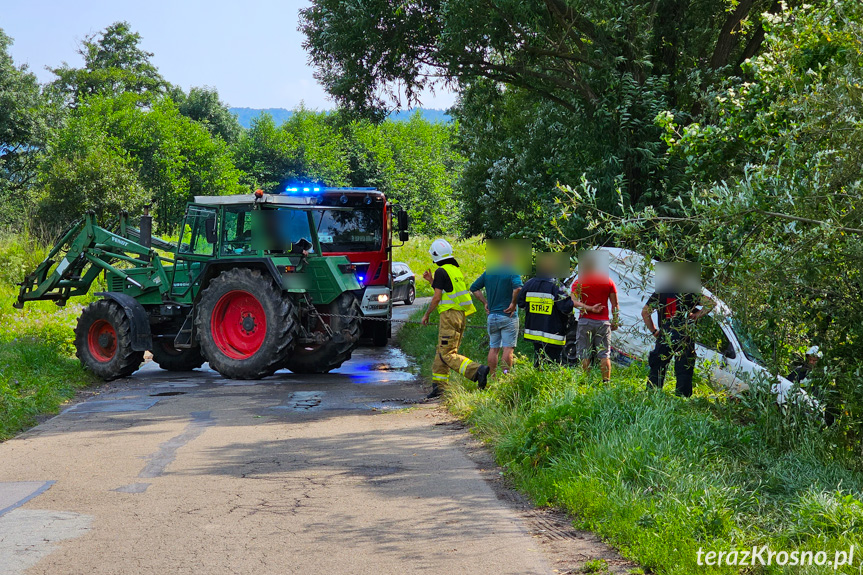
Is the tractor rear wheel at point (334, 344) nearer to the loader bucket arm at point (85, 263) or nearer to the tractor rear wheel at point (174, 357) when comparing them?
the tractor rear wheel at point (174, 357)

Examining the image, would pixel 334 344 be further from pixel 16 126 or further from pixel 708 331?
pixel 16 126

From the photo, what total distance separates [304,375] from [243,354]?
1.19 metres

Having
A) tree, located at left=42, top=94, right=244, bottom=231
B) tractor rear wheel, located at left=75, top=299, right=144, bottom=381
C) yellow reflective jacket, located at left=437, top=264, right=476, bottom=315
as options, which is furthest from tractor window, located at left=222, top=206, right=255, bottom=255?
tree, located at left=42, top=94, right=244, bottom=231

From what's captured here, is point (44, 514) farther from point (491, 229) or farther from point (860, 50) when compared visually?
point (491, 229)

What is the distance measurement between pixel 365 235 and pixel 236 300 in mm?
4424

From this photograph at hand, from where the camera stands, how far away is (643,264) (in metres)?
6.67

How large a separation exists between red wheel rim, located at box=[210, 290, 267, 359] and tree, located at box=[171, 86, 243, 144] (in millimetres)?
68567

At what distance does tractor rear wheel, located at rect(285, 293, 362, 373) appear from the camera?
1272cm

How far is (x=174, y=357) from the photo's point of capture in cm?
1398

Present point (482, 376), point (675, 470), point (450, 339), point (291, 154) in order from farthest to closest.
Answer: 1. point (291, 154)
2. point (450, 339)
3. point (482, 376)
4. point (675, 470)

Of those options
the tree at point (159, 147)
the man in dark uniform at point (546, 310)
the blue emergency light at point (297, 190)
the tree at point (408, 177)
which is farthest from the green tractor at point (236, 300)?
the tree at point (408, 177)

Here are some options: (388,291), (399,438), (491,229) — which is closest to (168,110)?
(491,229)

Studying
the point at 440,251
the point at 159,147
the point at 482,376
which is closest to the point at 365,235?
the point at 440,251

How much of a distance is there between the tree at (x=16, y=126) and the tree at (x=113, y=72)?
22053mm
